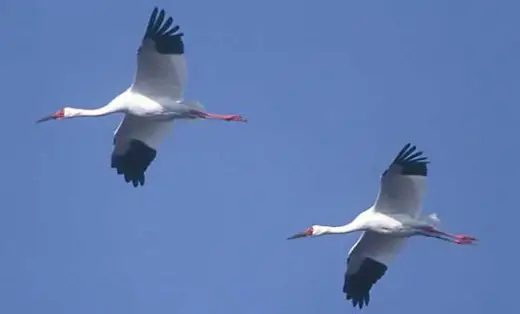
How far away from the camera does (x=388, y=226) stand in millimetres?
31156

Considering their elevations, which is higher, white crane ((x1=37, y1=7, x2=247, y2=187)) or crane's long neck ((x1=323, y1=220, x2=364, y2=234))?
white crane ((x1=37, y1=7, x2=247, y2=187))

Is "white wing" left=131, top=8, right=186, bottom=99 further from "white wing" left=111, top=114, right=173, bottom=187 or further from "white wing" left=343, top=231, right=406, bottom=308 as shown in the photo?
"white wing" left=343, top=231, right=406, bottom=308

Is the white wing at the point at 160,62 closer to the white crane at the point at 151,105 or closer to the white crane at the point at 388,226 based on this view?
the white crane at the point at 151,105

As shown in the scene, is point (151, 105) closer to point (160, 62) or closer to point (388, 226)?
point (160, 62)

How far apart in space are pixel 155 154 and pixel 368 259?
3878 millimetres

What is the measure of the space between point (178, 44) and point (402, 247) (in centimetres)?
494

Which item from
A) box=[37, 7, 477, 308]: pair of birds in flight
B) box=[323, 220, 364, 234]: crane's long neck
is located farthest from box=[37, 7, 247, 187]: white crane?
box=[323, 220, 364, 234]: crane's long neck

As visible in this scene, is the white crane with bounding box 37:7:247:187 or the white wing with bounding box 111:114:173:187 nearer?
the white crane with bounding box 37:7:247:187

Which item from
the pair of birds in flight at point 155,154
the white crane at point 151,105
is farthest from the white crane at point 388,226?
the white crane at point 151,105

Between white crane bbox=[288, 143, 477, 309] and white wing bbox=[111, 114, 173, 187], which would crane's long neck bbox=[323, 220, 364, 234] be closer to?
white crane bbox=[288, 143, 477, 309]

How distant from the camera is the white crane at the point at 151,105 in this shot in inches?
1217

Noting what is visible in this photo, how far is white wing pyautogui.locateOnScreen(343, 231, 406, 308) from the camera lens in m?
32.0

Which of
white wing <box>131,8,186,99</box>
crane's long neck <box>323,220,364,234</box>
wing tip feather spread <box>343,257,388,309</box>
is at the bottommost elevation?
wing tip feather spread <box>343,257,388,309</box>

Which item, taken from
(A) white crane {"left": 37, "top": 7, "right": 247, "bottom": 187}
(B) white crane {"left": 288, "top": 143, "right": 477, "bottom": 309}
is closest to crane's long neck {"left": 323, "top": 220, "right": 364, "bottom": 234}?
(B) white crane {"left": 288, "top": 143, "right": 477, "bottom": 309}
